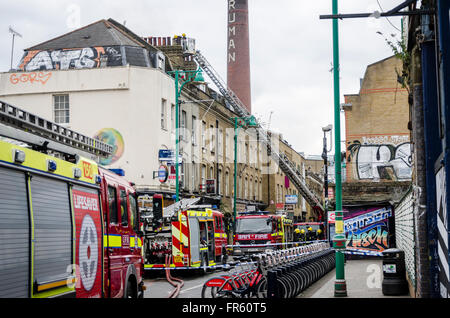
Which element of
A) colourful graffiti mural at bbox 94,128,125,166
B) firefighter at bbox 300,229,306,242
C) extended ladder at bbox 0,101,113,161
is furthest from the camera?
firefighter at bbox 300,229,306,242

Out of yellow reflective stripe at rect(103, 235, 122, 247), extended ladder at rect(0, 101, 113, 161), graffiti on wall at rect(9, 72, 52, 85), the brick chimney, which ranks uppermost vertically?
the brick chimney

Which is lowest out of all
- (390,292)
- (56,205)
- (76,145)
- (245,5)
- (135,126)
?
(390,292)

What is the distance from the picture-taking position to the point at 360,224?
28281 mm

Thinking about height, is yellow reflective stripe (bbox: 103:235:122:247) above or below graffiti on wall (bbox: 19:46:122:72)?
below

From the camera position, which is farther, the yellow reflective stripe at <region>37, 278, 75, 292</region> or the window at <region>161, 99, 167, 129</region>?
the window at <region>161, 99, 167, 129</region>

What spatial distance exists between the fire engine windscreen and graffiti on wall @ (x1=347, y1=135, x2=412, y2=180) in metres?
17.6

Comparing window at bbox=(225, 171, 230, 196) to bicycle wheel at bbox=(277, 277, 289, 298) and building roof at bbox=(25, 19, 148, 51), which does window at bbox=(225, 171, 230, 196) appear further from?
bicycle wheel at bbox=(277, 277, 289, 298)

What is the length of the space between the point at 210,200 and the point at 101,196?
122 ft

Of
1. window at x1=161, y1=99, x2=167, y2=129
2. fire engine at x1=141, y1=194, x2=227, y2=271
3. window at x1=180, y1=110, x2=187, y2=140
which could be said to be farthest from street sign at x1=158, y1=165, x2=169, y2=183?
fire engine at x1=141, y1=194, x2=227, y2=271

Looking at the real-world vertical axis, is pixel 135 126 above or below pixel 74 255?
above

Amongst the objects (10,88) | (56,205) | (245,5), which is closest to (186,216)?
(56,205)

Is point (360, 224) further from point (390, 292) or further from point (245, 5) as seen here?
point (245, 5)

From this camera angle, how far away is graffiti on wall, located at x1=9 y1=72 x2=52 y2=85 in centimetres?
3700

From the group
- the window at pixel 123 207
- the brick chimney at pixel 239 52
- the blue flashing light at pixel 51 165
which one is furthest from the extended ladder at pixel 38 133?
the brick chimney at pixel 239 52
